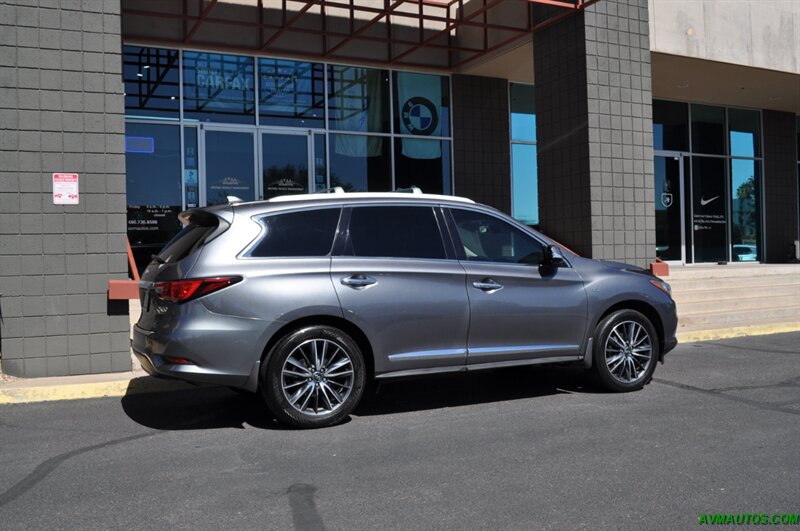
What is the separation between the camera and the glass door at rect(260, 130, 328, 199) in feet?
43.1

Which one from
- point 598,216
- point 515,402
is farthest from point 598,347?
point 598,216

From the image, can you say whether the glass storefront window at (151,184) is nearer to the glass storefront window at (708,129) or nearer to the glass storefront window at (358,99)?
the glass storefront window at (358,99)

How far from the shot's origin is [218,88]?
1280cm

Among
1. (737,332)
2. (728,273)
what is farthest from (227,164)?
(728,273)

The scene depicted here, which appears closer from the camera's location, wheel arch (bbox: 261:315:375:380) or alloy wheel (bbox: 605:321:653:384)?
wheel arch (bbox: 261:315:375:380)

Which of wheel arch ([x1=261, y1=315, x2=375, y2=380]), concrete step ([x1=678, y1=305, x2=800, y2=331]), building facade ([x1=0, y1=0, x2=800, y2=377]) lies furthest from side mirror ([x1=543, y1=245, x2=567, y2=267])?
concrete step ([x1=678, y1=305, x2=800, y2=331])

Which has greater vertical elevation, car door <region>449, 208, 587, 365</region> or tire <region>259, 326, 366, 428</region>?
car door <region>449, 208, 587, 365</region>

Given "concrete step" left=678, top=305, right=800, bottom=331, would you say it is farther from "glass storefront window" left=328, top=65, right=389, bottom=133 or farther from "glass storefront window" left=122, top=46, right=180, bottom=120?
"glass storefront window" left=122, top=46, right=180, bottom=120

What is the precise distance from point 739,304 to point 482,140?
5.83 metres

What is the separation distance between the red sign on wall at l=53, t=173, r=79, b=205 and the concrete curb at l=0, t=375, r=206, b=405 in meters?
1.93

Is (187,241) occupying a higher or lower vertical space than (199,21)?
lower

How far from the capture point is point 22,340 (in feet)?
25.1

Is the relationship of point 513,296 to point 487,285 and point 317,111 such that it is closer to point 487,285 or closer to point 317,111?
point 487,285

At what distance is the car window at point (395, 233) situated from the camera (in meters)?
5.99
